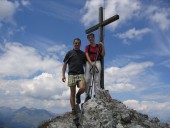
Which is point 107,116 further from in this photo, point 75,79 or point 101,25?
point 101,25

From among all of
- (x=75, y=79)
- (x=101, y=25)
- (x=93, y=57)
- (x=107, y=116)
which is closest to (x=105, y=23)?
(x=101, y=25)

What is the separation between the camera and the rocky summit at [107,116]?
12234mm

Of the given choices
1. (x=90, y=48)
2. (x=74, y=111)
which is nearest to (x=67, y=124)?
(x=74, y=111)

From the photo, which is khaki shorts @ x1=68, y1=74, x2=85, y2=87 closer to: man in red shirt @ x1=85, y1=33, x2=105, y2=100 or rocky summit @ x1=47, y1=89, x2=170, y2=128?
man in red shirt @ x1=85, y1=33, x2=105, y2=100

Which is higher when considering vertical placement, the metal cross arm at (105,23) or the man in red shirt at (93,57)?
the metal cross arm at (105,23)

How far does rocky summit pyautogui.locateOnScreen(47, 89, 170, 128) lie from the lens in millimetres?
12234

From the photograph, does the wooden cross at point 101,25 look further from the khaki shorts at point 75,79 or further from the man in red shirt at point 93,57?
the khaki shorts at point 75,79

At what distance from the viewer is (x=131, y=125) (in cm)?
1243

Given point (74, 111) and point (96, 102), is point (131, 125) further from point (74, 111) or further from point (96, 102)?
point (74, 111)

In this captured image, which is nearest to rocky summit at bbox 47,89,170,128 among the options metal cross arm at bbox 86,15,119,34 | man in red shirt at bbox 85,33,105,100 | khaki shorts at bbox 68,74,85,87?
man in red shirt at bbox 85,33,105,100

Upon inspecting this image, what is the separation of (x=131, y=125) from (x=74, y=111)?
114 inches

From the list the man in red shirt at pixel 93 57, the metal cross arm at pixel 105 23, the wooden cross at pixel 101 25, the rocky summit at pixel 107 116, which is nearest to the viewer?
the rocky summit at pixel 107 116

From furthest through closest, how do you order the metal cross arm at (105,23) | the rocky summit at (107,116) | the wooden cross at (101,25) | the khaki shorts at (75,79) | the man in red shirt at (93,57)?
1. the metal cross arm at (105,23)
2. the wooden cross at (101,25)
3. the man in red shirt at (93,57)
4. the khaki shorts at (75,79)
5. the rocky summit at (107,116)

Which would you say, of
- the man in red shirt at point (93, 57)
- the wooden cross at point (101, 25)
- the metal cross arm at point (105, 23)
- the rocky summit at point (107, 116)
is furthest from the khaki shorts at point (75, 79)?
the metal cross arm at point (105, 23)
